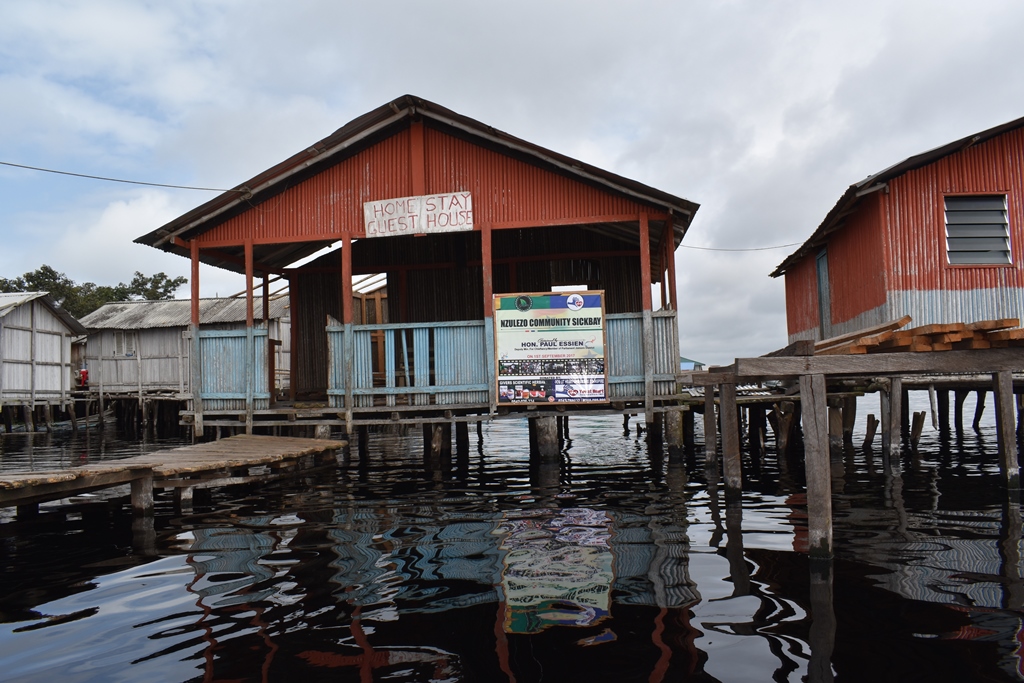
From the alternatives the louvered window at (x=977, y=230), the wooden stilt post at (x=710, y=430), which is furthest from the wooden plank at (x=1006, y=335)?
the louvered window at (x=977, y=230)

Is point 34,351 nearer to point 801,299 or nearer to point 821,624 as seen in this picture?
point 801,299

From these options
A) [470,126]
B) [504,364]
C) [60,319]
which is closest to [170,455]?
[504,364]

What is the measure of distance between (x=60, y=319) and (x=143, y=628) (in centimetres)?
3541

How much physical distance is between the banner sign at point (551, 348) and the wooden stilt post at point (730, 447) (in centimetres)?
222

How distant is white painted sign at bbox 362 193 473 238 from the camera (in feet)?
44.4

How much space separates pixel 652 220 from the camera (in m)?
13.5

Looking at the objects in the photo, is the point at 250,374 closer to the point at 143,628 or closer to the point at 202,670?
the point at 143,628

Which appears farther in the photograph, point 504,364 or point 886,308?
point 886,308

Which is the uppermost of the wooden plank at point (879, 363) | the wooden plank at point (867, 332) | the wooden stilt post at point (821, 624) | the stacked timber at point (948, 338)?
the wooden plank at point (867, 332)

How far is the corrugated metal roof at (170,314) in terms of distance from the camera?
3531 centimetres

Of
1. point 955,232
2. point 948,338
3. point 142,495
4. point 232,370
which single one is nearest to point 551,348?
point 232,370

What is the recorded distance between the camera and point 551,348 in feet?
42.5

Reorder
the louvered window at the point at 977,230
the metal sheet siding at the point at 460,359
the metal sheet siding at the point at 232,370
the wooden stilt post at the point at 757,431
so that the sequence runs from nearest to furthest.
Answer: the metal sheet siding at the point at 460,359 → the metal sheet siding at the point at 232,370 → the louvered window at the point at 977,230 → the wooden stilt post at the point at 757,431

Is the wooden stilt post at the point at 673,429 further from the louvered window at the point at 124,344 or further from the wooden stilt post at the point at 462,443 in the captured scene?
the louvered window at the point at 124,344
